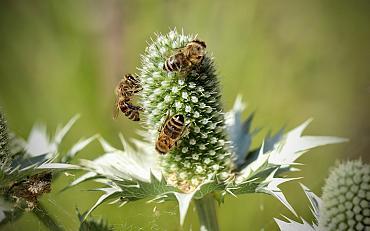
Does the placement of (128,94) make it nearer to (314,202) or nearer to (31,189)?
(31,189)

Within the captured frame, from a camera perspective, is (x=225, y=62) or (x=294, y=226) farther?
(x=225, y=62)

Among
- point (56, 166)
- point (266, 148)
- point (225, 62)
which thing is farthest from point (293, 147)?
point (225, 62)

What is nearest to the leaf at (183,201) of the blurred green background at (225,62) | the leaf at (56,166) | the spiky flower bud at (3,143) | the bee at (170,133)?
the bee at (170,133)

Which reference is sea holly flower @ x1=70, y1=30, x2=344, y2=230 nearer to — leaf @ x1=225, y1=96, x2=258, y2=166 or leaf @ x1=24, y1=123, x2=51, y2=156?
leaf @ x1=225, y1=96, x2=258, y2=166

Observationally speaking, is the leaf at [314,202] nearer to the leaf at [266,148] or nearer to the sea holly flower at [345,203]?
the sea holly flower at [345,203]

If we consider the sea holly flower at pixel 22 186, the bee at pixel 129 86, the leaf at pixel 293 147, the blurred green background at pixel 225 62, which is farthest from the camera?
the blurred green background at pixel 225 62

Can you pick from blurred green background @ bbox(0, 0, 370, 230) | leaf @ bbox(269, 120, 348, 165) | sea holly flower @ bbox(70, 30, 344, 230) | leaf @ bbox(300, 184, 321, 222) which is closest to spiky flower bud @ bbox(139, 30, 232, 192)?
sea holly flower @ bbox(70, 30, 344, 230)
